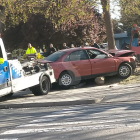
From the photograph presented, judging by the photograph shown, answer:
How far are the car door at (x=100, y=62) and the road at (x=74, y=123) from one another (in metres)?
4.57

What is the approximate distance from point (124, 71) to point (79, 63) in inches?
85.0

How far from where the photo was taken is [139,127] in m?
6.69

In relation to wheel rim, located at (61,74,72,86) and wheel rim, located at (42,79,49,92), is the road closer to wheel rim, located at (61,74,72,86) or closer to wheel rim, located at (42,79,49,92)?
wheel rim, located at (42,79,49,92)

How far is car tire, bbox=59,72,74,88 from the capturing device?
13953mm

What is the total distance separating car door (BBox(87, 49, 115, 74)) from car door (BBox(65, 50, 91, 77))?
9.3 inches

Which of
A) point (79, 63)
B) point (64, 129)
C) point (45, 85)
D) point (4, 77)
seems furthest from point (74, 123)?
point (79, 63)

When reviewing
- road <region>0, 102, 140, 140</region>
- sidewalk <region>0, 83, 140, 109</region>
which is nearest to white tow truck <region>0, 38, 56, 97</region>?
sidewalk <region>0, 83, 140, 109</region>

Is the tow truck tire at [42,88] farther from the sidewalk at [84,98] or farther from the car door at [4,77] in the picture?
the car door at [4,77]

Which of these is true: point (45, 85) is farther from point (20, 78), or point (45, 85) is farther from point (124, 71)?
point (124, 71)

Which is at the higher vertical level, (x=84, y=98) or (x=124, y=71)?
(x=124, y=71)

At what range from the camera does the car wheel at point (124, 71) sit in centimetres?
1499

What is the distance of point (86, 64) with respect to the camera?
1441 cm

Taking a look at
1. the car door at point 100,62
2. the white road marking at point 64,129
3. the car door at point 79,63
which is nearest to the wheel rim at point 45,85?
the car door at point 79,63

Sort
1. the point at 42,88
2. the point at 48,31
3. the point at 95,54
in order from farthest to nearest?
the point at 48,31, the point at 95,54, the point at 42,88
